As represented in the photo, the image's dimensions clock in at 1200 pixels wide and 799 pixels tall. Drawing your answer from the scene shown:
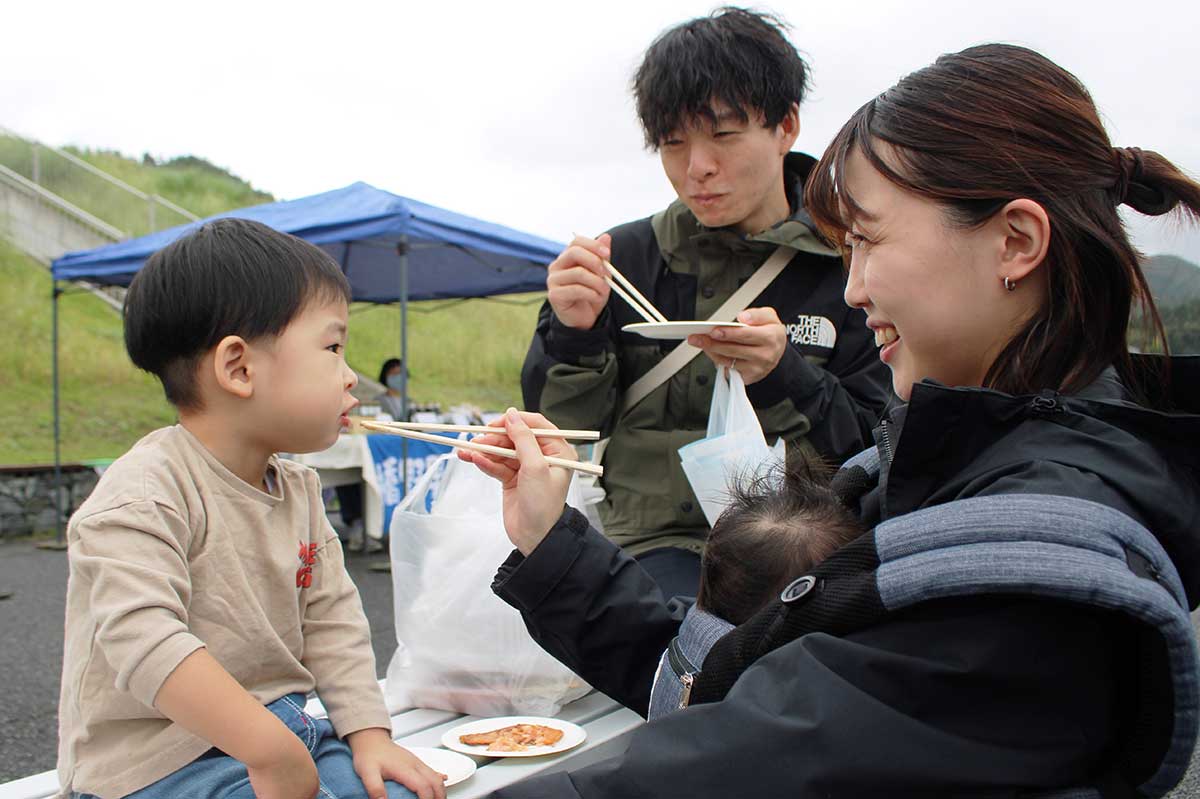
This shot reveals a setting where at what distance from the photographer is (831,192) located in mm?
1247

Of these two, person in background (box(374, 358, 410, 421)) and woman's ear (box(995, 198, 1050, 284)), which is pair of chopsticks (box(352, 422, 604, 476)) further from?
person in background (box(374, 358, 410, 421))

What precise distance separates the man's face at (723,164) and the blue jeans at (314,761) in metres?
1.46

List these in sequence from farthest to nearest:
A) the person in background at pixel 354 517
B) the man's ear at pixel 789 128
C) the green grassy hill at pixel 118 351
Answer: the green grassy hill at pixel 118 351 < the person in background at pixel 354 517 < the man's ear at pixel 789 128

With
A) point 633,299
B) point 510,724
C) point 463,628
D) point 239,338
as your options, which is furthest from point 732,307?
point 239,338

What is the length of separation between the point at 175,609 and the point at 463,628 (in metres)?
0.91

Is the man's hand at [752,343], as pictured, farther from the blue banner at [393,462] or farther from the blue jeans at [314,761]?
the blue banner at [393,462]

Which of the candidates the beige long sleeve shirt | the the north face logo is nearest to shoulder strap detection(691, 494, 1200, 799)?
the beige long sleeve shirt

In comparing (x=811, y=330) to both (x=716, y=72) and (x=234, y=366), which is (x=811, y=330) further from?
(x=234, y=366)

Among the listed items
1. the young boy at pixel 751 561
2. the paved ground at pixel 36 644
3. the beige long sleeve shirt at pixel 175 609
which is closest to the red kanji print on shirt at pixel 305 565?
the beige long sleeve shirt at pixel 175 609

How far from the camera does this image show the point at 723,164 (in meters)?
2.24

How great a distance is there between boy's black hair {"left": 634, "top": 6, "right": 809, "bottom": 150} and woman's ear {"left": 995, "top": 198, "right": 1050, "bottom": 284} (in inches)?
49.8

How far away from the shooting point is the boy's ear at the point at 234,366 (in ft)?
4.77

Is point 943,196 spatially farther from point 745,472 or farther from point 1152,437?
point 745,472

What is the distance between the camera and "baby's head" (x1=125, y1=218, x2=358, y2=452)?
1.49 m
